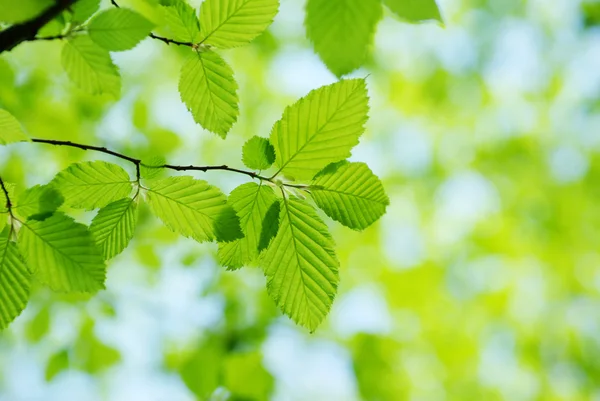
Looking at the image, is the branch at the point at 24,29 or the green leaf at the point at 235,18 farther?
the green leaf at the point at 235,18

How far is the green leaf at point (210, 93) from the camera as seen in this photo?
0.68 metres

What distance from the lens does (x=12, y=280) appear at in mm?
616

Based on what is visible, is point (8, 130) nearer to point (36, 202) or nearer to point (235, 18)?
point (36, 202)

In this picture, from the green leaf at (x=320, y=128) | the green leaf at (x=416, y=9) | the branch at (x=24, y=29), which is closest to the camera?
the branch at (x=24, y=29)

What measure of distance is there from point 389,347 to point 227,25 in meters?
2.32

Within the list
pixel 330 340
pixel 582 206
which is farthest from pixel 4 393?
pixel 582 206

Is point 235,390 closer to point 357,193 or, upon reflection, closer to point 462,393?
point 357,193

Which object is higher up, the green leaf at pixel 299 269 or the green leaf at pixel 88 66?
the green leaf at pixel 88 66

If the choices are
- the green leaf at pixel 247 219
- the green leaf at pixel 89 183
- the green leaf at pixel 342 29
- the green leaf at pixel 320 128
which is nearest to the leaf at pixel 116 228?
the green leaf at pixel 89 183

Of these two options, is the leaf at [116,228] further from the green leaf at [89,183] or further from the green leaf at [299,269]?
the green leaf at [299,269]

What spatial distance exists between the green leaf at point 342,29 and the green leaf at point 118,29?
245 millimetres

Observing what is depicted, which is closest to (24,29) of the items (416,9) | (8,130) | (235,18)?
(8,130)

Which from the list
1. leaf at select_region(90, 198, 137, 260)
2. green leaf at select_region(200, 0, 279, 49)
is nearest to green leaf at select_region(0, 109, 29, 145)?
leaf at select_region(90, 198, 137, 260)

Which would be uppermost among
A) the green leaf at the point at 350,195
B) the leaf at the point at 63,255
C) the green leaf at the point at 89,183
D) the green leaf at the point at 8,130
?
the green leaf at the point at 8,130
